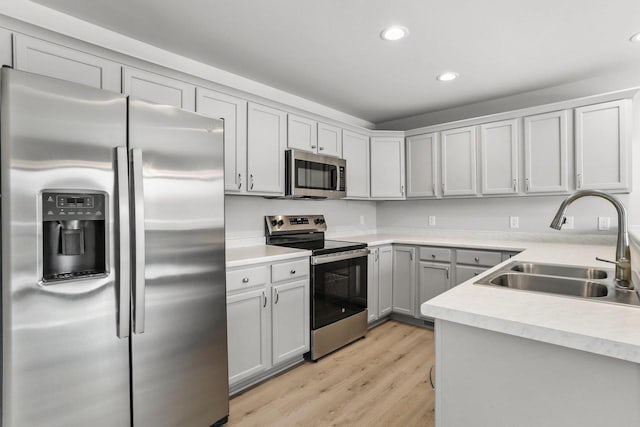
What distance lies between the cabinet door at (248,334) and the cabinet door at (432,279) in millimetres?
1728

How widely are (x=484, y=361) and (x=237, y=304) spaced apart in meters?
1.56

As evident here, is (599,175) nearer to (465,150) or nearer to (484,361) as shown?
(465,150)

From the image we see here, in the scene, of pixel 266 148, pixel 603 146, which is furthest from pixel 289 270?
pixel 603 146

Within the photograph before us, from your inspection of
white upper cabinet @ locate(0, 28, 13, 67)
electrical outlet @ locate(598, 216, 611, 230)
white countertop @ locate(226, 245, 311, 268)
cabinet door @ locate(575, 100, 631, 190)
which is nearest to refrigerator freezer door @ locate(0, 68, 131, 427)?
white upper cabinet @ locate(0, 28, 13, 67)

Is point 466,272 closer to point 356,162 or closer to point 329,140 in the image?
point 356,162

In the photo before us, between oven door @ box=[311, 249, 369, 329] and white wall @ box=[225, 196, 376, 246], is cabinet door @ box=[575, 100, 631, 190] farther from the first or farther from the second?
white wall @ box=[225, 196, 376, 246]

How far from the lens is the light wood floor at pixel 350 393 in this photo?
197cm

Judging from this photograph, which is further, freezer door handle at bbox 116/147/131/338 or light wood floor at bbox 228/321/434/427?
light wood floor at bbox 228/321/434/427

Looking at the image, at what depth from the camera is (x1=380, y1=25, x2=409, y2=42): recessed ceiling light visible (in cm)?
215

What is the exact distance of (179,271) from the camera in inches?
65.1

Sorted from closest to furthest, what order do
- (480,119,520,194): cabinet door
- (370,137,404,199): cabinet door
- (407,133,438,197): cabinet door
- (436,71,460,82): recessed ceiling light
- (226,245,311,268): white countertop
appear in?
(226,245,311,268): white countertop
(436,71,460,82): recessed ceiling light
(480,119,520,194): cabinet door
(407,133,438,197): cabinet door
(370,137,404,199): cabinet door

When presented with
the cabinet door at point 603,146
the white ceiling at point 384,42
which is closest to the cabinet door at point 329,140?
the white ceiling at point 384,42

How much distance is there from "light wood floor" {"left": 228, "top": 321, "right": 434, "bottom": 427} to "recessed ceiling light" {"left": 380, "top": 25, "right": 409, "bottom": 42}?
238 cm

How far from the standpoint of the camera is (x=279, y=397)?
7.23 ft
